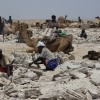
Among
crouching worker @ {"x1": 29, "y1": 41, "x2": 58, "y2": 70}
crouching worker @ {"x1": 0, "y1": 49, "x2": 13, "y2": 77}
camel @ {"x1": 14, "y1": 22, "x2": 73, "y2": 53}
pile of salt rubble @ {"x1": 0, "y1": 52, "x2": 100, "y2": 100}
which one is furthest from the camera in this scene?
camel @ {"x1": 14, "y1": 22, "x2": 73, "y2": 53}

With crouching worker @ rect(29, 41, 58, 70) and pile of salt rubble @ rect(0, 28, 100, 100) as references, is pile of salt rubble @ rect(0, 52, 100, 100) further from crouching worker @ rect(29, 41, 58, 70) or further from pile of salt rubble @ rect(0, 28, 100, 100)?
crouching worker @ rect(29, 41, 58, 70)

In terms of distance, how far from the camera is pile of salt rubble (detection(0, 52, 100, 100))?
23.8 ft

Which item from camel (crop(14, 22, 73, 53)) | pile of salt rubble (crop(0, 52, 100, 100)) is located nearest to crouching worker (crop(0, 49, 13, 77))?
pile of salt rubble (crop(0, 52, 100, 100))

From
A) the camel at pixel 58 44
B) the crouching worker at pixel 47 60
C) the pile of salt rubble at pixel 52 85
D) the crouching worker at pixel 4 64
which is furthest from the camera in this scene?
the camel at pixel 58 44

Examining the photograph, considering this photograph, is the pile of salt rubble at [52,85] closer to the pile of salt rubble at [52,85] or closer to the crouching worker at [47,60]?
the pile of salt rubble at [52,85]

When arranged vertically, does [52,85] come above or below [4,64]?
below

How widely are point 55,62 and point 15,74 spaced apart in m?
2.32

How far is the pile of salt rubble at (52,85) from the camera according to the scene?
7.24 meters

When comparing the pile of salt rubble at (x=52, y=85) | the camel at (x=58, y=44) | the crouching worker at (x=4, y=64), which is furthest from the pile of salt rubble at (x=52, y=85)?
the camel at (x=58, y=44)

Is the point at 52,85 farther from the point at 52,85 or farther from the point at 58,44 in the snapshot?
the point at 58,44

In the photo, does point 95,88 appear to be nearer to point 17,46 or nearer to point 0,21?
point 17,46

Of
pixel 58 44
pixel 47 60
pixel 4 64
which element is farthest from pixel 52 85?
pixel 58 44

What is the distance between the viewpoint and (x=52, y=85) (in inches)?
337

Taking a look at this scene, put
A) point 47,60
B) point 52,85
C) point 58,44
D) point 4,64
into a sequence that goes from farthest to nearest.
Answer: point 58,44 → point 47,60 → point 4,64 → point 52,85
